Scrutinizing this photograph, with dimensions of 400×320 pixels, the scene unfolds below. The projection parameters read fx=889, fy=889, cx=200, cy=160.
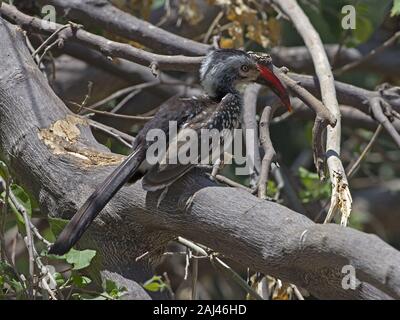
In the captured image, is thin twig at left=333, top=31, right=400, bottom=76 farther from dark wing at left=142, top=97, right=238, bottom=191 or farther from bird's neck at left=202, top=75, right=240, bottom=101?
dark wing at left=142, top=97, right=238, bottom=191

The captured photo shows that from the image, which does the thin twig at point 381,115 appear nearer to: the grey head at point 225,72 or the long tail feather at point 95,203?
the grey head at point 225,72

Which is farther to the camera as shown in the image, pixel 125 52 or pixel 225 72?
pixel 125 52

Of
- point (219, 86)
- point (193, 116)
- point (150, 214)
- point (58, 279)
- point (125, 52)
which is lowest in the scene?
point (58, 279)

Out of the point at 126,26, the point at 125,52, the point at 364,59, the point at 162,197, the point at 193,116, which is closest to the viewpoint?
the point at 162,197

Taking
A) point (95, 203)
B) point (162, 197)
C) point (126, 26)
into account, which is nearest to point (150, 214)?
point (162, 197)

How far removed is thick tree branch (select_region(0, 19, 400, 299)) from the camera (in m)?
2.53

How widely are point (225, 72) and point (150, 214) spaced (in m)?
0.80

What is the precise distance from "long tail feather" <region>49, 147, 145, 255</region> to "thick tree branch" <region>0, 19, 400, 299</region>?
4.1 inches

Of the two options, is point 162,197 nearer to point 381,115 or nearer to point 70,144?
point 70,144

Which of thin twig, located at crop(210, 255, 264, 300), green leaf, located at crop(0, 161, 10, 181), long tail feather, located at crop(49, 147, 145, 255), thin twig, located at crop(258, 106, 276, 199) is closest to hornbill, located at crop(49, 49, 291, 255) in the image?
long tail feather, located at crop(49, 147, 145, 255)

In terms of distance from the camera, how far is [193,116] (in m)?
3.25

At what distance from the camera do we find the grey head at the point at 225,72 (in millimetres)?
3533

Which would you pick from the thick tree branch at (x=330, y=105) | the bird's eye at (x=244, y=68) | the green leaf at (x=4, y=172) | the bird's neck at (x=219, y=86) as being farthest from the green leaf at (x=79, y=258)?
the bird's eye at (x=244, y=68)

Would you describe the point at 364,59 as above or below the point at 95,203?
above
